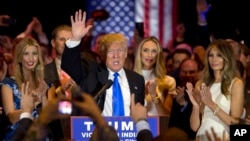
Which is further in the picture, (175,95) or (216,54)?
(175,95)

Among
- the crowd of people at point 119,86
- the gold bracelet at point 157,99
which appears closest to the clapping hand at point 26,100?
the crowd of people at point 119,86

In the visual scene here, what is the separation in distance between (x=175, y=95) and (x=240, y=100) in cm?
100

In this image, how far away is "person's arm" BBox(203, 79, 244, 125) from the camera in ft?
22.2

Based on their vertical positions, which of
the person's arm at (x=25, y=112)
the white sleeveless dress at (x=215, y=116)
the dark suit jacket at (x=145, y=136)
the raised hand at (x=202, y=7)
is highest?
the raised hand at (x=202, y=7)

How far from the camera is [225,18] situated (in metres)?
10.8

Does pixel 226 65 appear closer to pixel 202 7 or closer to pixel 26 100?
pixel 26 100

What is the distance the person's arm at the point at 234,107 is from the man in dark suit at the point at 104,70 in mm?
512

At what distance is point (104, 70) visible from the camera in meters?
6.68

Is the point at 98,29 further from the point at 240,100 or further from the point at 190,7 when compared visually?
the point at 240,100

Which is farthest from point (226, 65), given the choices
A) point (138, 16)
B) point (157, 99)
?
point (138, 16)

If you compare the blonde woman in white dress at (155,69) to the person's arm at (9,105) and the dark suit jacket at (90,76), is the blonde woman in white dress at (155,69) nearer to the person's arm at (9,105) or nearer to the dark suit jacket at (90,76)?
the dark suit jacket at (90,76)

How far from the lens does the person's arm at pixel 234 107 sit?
6.77 metres

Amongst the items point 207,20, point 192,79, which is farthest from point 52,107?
point 207,20

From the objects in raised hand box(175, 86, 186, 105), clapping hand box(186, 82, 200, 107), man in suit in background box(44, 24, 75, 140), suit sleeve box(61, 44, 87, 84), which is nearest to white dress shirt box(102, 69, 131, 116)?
suit sleeve box(61, 44, 87, 84)
